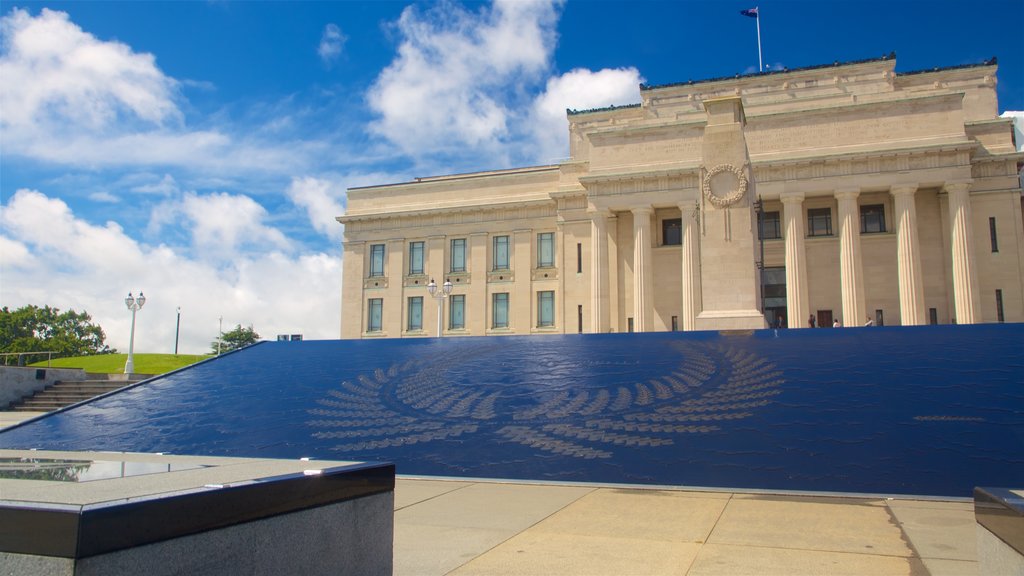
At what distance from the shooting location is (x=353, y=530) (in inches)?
218

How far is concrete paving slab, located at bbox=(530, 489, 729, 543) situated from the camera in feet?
28.2

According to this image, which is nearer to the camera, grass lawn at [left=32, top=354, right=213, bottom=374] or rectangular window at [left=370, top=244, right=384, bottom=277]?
grass lawn at [left=32, top=354, right=213, bottom=374]

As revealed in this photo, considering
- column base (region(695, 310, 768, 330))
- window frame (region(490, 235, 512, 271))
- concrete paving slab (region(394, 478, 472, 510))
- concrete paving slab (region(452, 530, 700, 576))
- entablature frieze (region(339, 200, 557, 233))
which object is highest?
entablature frieze (region(339, 200, 557, 233))

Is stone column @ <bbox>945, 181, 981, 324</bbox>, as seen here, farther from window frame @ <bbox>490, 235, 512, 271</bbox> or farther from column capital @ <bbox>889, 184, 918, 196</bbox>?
window frame @ <bbox>490, 235, 512, 271</bbox>

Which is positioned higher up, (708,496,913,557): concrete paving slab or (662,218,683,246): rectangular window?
(662,218,683,246): rectangular window

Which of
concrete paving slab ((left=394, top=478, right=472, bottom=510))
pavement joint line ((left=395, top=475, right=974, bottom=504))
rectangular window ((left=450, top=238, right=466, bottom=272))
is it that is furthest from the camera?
rectangular window ((left=450, top=238, right=466, bottom=272))

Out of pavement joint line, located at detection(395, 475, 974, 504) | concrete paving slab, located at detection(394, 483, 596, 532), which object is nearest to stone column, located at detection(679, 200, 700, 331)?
pavement joint line, located at detection(395, 475, 974, 504)

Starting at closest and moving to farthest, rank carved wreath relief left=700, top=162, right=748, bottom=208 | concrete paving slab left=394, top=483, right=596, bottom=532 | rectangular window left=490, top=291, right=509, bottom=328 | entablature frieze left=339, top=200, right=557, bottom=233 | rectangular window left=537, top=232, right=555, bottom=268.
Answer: concrete paving slab left=394, top=483, right=596, bottom=532 → carved wreath relief left=700, top=162, right=748, bottom=208 → rectangular window left=537, top=232, right=555, bottom=268 → entablature frieze left=339, top=200, right=557, bottom=233 → rectangular window left=490, top=291, right=509, bottom=328

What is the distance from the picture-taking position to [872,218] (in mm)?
47031

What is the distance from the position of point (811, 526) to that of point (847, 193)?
130 ft

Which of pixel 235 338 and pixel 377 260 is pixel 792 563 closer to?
pixel 377 260

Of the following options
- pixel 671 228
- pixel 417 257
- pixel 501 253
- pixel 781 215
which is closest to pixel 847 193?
pixel 781 215

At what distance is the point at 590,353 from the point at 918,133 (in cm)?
3434

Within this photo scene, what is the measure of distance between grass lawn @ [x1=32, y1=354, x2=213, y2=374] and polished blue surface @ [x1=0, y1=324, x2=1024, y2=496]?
32.1 m
